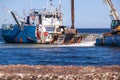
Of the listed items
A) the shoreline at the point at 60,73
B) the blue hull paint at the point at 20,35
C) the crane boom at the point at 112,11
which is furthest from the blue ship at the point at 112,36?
the shoreline at the point at 60,73

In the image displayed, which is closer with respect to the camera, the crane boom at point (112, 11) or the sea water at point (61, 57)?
the sea water at point (61, 57)

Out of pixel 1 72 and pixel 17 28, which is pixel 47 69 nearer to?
pixel 1 72

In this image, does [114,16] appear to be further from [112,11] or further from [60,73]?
[60,73]

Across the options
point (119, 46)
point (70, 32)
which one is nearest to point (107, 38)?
point (119, 46)

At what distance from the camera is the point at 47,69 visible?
55.6ft

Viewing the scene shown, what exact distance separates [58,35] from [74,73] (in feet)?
209

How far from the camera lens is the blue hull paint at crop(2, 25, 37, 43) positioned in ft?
266

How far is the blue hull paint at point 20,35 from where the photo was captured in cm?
8121

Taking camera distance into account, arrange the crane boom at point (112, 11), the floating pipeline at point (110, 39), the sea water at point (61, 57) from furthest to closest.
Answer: the crane boom at point (112, 11)
the floating pipeline at point (110, 39)
the sea water at point (61, 57)

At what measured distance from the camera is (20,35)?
84750 mm

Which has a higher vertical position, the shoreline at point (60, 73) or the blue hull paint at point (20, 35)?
the shoreline at point (60, 73)

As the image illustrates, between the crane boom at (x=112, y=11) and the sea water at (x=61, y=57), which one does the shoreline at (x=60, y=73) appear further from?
the crane boom at (x=112, y=11)

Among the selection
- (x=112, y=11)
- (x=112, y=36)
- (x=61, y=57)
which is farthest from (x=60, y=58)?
(x=112, y=11)

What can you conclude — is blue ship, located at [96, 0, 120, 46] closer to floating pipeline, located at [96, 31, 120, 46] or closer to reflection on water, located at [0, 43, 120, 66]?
floating pipeline, located at [96, 31, 120, 46]
